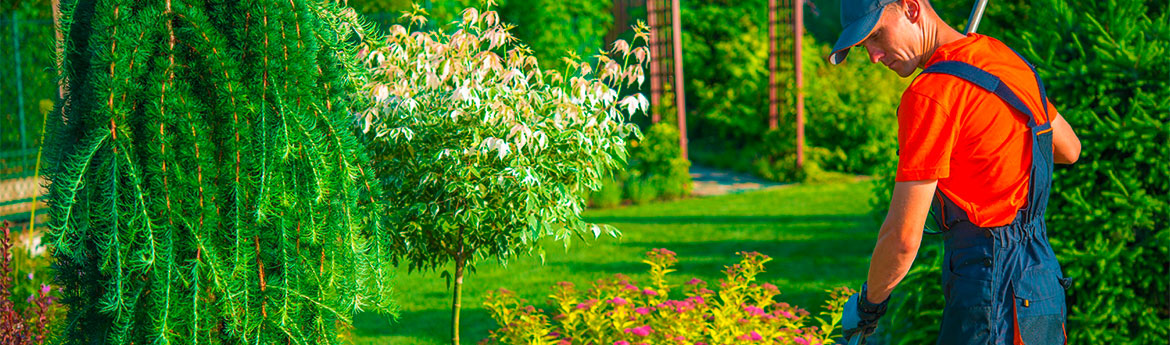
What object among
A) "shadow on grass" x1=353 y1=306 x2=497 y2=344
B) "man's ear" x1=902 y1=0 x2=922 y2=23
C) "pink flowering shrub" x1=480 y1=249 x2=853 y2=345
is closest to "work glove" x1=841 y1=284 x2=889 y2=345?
"man's ear" x1=902 y1=0 x2=922 y2=23

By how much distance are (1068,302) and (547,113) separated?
2348mm

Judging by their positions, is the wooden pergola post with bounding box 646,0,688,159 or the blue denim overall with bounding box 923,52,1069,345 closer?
the blue denim overall with bounding box 923,52,1069,345

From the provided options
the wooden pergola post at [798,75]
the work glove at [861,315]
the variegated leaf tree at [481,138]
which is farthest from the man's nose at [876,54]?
the wooden pergola post at [798,75]

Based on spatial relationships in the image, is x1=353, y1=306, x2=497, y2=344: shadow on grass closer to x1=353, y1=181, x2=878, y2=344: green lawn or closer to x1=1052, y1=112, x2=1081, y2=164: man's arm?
x1=353, y1=181, x2=878, y2=344: green lawn

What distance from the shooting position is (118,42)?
2.57 metres

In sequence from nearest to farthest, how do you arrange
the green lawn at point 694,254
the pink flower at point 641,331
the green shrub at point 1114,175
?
the green shrub at point 1114,175 < the pink flower at point 641,331 < the green lawn at point 694,254

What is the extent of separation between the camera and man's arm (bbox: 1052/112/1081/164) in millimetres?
2686

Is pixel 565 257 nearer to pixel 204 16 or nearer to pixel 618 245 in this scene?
pixel 618 245

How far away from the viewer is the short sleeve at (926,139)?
229cm

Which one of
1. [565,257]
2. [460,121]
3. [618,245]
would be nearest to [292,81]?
[460,121]

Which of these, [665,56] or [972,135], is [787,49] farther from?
[972,135]

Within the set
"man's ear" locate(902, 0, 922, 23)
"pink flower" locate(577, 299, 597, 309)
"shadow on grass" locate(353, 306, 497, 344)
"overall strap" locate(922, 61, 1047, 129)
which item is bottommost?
"shadow on grass" locate(353, 306, 497, 344)

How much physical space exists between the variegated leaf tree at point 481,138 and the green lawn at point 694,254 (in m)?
1.15

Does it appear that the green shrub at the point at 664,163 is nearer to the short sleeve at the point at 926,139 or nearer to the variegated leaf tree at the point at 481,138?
the variegated leaf tree at the point at 481,138
